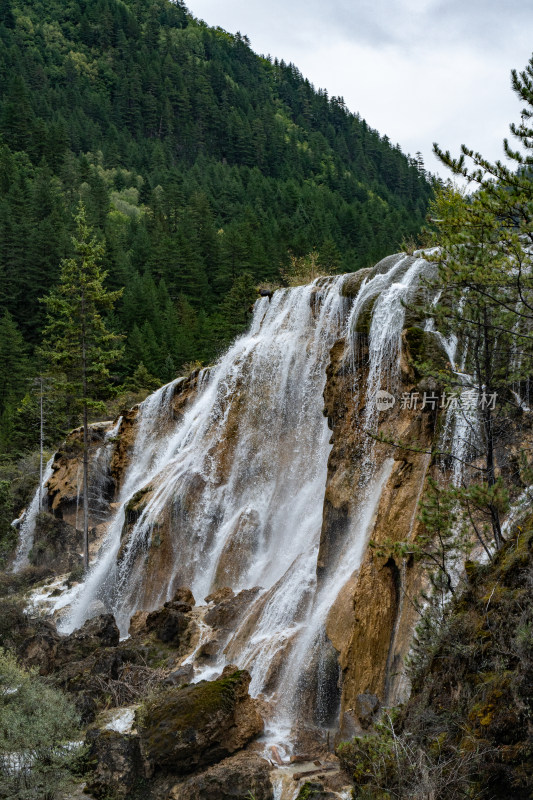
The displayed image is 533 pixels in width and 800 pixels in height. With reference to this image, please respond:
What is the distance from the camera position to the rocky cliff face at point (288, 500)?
41.2 feet

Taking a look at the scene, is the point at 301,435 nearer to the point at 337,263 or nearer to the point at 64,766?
the point at 64,766

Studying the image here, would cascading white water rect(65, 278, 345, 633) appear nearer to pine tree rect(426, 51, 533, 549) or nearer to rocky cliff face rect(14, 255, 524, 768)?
rocky cliff face rect(14, 255, 524, 768)

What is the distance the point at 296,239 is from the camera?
161ft

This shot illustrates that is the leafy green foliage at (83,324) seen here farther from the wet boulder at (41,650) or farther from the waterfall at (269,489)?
the wet boulder at (41,650)

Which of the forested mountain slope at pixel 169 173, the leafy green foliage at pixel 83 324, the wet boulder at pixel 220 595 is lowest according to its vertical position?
the wet boulder at pixel 220 595

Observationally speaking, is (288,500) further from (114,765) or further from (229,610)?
(114,765)

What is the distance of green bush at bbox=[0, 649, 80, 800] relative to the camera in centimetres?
1045

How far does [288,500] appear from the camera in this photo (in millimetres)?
20297

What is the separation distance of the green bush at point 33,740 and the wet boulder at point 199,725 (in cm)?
137

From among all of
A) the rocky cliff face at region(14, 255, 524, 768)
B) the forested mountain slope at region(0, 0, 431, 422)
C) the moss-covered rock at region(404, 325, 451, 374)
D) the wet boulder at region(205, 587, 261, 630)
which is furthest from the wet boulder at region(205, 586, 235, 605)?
the forested mountain slope at region(0, 0, 431, 422)

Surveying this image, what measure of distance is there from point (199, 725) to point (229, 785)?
1209 mm

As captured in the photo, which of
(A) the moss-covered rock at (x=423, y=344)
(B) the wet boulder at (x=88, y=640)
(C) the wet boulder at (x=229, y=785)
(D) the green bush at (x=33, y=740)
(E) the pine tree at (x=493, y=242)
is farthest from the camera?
(B) the wet boulder at (x=88, y=640)

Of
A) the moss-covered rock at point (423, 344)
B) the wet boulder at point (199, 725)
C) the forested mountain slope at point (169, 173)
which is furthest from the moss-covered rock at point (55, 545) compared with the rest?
the moss-covered rock at point (423, 344)

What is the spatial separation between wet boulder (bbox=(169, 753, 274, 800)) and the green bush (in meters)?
2.06
